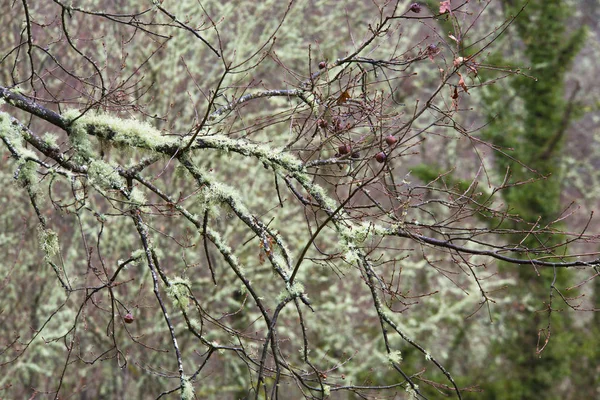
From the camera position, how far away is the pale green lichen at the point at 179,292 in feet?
10.8

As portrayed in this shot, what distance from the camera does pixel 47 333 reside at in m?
7.16

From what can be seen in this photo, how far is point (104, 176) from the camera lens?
3312 millimetres

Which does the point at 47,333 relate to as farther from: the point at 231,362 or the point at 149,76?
the point at 149,76

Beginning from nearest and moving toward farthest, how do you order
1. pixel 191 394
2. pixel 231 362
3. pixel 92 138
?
pixel 191 394
pixel 92 138
pixel 231 362

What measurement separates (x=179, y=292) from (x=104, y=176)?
2.11ft

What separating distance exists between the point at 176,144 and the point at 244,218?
50 centimetres

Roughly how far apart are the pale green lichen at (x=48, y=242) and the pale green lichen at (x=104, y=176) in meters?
0.35

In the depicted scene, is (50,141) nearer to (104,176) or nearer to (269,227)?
(104,176)

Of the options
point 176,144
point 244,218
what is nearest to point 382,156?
point 244,218

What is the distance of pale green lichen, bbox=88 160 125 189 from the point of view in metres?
3.30

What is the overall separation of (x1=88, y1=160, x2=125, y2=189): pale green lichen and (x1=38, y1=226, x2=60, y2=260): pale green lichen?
346 millimetres

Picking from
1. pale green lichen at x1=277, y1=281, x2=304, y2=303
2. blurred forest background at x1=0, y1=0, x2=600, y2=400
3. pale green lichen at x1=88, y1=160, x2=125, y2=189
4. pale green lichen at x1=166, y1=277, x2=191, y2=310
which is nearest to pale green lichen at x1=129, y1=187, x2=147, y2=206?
pale green lichen at x1=88, y1=160, x2=125, y2=189

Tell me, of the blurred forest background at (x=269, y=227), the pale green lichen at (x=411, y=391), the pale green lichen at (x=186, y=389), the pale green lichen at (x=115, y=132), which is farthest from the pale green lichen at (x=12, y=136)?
the pale green lichen at (x=411, y=391)

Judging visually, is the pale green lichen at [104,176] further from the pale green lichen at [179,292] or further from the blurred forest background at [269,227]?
the blurred forest background at [269,227]
